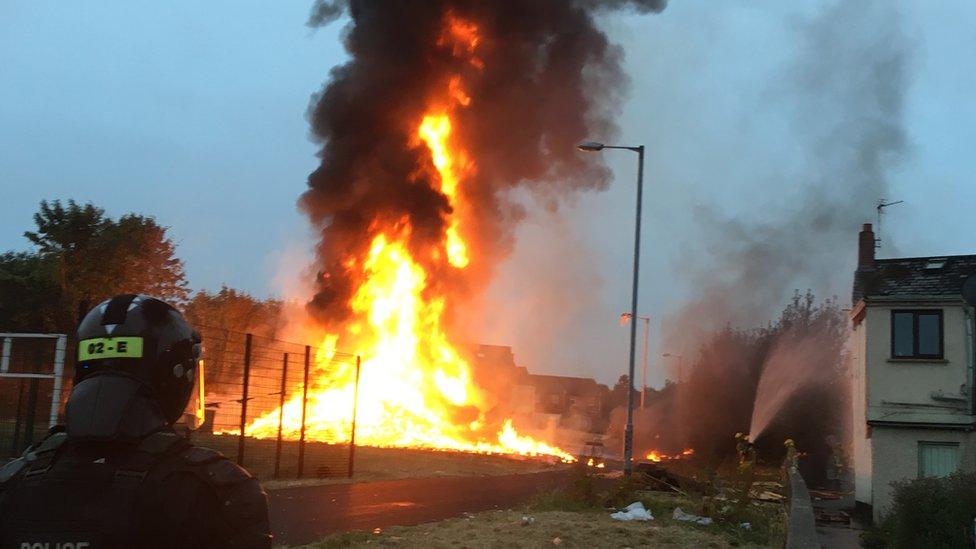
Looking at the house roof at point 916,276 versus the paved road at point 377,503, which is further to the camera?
the house roof at point 916,276

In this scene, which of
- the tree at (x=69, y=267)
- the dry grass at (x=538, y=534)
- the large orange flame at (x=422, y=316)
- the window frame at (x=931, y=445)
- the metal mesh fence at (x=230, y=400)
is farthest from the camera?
the large orange flame at (x=422, y=316)

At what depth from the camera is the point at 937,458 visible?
18359 millimetres

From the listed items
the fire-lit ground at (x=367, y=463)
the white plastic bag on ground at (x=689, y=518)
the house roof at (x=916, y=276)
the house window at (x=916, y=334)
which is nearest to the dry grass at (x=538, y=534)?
the white plastic bag on ground at (x=689, y=518)

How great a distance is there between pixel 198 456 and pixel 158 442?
0.13 meters

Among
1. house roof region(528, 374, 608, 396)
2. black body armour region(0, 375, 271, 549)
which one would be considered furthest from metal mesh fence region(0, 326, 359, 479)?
house roof region(528, 374, 608, 396)

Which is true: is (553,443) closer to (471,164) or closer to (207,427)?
(471,164)

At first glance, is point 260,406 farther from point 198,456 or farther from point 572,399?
point 572,399

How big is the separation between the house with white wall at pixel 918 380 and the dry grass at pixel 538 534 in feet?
30.2

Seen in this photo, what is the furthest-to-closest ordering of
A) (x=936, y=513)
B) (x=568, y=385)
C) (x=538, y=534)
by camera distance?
1. (x=568, y=385)
2. (x=538, y=534)
3. (x=936, y=513)

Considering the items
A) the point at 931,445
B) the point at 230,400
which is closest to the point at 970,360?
the point at 931,445

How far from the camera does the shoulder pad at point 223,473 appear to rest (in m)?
2.54

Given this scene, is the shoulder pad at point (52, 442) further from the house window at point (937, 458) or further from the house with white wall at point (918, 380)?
the house window at point (937, 458)

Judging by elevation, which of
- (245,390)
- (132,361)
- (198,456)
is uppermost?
(132,361)

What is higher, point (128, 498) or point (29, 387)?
point (128, 498)
